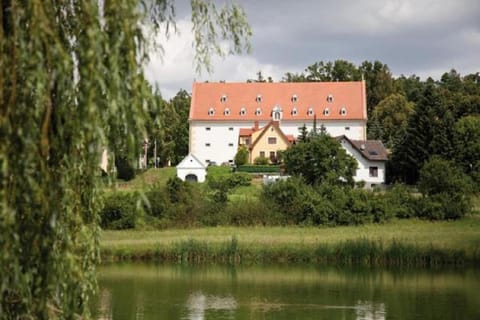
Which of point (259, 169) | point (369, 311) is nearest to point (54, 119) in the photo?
point (369, 311)

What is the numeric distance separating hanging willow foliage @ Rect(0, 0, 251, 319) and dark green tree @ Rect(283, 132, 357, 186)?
1398 inches

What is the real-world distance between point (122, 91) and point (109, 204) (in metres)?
30.1

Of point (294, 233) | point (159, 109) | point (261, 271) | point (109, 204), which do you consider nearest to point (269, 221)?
point (294, 233)

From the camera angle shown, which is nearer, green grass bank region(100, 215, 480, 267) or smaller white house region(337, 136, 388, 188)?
green grass bank region(100, 215, 480, 267)

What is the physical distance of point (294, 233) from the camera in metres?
32.8

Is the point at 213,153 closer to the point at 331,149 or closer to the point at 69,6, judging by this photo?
the point at 331,149

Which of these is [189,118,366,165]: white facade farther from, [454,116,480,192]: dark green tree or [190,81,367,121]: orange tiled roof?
[454,116,480,192]: dark green tree

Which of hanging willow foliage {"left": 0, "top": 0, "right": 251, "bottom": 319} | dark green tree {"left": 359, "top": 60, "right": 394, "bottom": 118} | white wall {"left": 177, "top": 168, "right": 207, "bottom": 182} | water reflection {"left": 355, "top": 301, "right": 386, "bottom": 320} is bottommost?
water reflection {"left": 355, "top": 301, "right": 386, "bottom": 320}

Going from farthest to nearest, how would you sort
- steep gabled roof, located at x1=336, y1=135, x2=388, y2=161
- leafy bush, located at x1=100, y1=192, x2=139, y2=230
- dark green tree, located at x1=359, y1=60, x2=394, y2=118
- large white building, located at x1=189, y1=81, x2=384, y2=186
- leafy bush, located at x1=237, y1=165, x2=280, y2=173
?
dark green tree, located at x1=359, y1=60, x2=394, y2=118, large white building, located at x1=189, y1=81, x2=384, y2=186, leafy bush, located at x1=237, y1=165, x2=280, y2=173, steep gabled roof, located at x1=336, y1=135, x2=388, y2=161, leafy bush, located at x1=100, y1=192, x2=139, y2=230

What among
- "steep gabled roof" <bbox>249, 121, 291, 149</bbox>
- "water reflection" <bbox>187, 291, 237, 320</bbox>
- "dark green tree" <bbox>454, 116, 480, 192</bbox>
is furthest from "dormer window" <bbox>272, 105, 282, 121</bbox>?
"water reflection" <bbox>187, 291, 237, 320</bbox>

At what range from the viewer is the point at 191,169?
53531 mm

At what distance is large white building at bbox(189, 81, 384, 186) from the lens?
64.6 meters

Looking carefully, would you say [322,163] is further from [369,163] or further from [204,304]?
[204,304]

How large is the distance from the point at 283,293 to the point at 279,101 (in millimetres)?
45602
